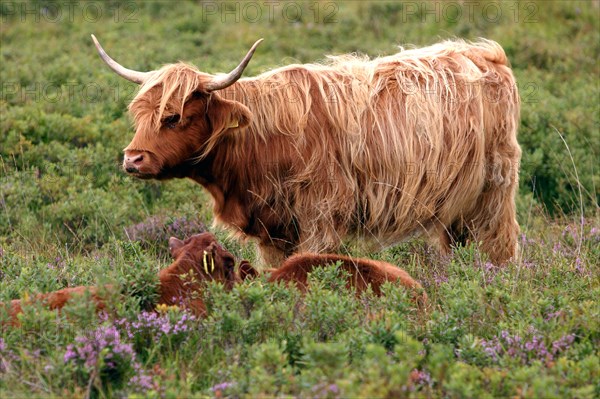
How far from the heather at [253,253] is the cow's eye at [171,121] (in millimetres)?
801

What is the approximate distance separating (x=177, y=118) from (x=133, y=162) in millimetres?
422

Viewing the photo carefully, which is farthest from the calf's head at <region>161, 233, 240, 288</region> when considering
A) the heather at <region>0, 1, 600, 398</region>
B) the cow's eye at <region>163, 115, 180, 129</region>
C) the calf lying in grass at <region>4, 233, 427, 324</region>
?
the cow's eye at <region>163, 115, 180, 129</region>

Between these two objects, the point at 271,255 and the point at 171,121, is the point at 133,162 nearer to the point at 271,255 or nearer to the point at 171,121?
the point at 171,121

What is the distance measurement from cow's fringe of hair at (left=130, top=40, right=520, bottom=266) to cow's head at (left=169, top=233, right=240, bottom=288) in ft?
3.75

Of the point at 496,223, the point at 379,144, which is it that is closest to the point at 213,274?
the point at 379,144

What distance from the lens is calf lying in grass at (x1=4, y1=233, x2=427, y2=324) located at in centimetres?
452

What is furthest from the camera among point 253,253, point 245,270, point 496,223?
point 253,253

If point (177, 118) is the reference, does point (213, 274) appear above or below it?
below

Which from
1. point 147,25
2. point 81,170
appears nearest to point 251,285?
point 81,170

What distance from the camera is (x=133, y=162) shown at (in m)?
5.71

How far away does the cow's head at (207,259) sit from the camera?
480cm

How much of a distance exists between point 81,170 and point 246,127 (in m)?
2.88

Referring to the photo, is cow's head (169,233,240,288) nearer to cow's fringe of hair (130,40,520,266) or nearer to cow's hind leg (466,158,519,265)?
cow's fringe of hair (130,40,520,266)

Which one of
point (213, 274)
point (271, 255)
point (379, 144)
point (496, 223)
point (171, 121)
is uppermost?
point (171, 121)
